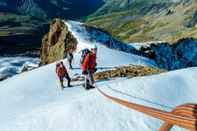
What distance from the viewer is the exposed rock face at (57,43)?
195 ft

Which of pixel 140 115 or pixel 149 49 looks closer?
pixel 140 115

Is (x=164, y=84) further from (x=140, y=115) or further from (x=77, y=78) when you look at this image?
(x=77, y=78)

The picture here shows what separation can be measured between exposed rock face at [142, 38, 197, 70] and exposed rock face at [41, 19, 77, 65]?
16.3 metres

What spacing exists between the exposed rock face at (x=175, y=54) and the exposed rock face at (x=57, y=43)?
1626 cm

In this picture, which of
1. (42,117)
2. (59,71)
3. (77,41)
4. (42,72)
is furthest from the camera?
(77,41)

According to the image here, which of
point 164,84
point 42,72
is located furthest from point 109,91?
point 42,72

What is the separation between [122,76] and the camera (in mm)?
29188

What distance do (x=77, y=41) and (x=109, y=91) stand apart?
40.5m

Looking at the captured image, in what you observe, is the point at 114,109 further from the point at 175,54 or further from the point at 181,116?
the point at 175,54

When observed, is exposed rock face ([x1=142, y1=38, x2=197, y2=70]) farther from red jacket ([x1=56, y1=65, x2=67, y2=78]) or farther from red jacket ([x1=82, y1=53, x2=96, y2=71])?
red jacket ([x1=82, y1=53, x2=96, y2=71])

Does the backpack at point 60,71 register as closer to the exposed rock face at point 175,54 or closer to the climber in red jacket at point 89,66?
the climber in red jacket at point 89,66

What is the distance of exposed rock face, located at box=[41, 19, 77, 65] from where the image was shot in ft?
195

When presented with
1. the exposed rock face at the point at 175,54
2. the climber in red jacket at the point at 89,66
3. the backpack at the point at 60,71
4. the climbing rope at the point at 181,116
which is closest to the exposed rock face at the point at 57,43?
the exposed rock face at the point at 175,54

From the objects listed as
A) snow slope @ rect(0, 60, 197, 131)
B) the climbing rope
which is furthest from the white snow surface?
the climbing rope
